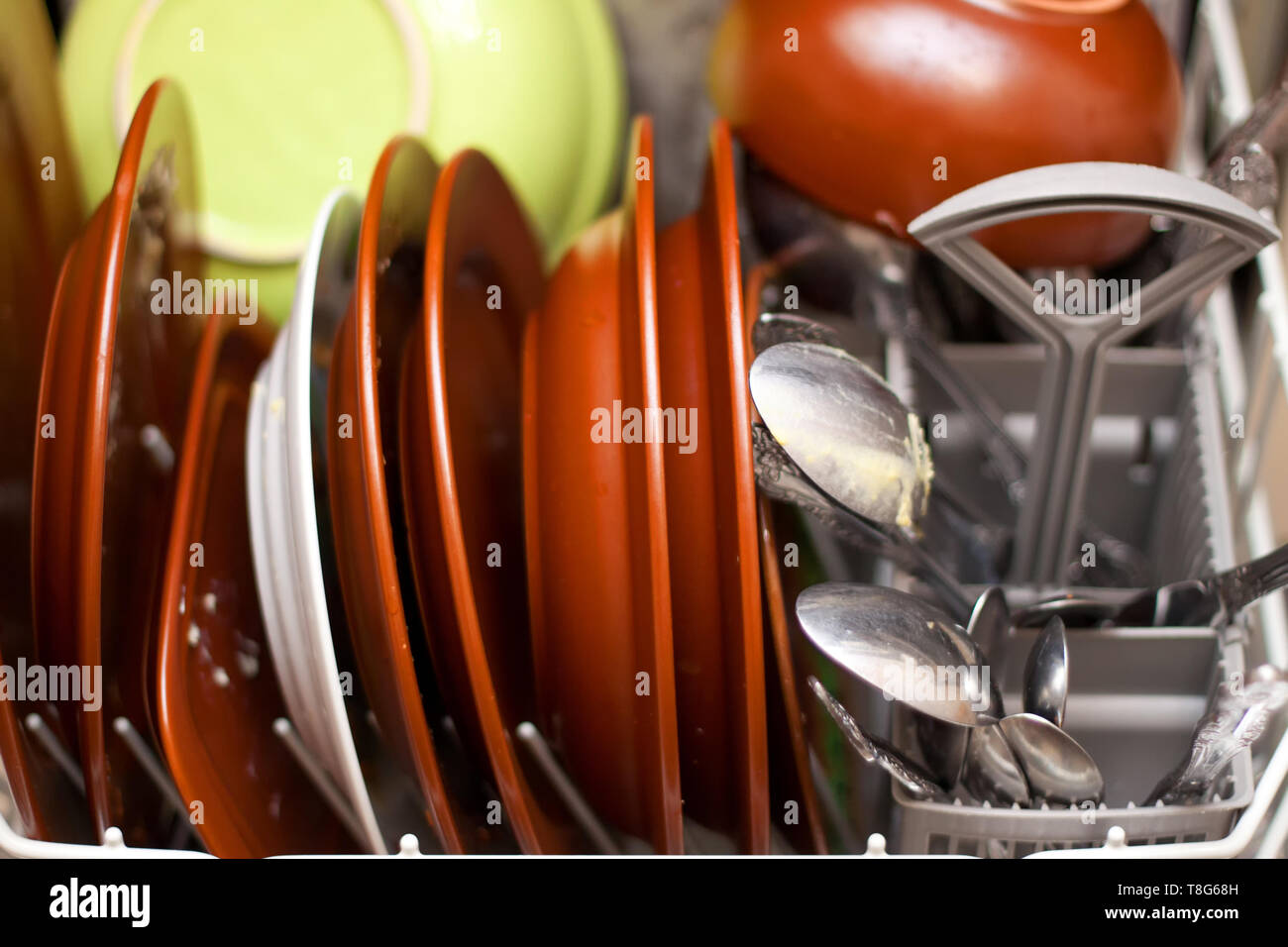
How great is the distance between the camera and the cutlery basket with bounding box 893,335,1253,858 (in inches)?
18.1

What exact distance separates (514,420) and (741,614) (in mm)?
240

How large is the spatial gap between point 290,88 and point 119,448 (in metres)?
0.26

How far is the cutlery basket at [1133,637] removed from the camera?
461 millimetres

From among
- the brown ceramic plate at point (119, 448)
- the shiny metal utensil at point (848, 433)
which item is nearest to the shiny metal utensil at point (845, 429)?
the shiny metal utensil at point (848, 433)

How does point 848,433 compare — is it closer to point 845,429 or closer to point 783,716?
point 845,429

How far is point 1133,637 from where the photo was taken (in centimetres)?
53

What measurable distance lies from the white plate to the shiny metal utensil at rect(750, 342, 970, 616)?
0.62 ft

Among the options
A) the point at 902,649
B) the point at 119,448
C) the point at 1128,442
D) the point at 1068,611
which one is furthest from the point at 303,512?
the point at 1128,442

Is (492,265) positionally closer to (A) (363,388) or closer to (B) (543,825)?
(A) (363,388)

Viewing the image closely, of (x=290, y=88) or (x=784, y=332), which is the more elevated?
(x=290, y=88)

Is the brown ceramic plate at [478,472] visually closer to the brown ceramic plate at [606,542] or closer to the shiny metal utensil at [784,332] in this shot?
the brown ceramic plate at [606,542]

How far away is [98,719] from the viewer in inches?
18.2

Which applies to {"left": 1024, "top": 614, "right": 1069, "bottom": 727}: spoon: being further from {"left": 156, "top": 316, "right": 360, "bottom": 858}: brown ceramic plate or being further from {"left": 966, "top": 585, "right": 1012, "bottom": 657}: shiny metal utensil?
{"left": 156, "top": 316, "right": 360, "bottom": 858}: brown ceramic plate
